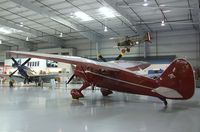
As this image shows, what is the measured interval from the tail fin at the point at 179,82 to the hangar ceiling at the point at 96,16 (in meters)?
9.75

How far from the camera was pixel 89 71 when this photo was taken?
32.5 feet

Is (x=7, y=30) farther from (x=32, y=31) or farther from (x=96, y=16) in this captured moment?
(x=96, y=16)

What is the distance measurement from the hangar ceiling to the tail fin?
32.0ft

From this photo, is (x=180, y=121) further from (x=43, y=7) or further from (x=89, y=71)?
(x=43, y=7)

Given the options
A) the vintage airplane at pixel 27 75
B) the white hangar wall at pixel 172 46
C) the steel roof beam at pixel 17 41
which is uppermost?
the steel roof beam at pixel 17 41

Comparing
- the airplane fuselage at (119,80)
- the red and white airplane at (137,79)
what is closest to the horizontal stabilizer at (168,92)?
the red and white airplane at (137,79)

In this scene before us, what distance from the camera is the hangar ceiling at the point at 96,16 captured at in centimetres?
1702

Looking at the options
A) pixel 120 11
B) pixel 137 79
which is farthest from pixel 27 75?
pixel 137 79

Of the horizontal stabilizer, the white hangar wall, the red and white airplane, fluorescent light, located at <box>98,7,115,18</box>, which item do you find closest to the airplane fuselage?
the red and white airplane

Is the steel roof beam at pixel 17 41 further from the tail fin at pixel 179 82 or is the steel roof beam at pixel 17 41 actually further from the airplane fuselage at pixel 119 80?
the tail fin at pixel 179 82

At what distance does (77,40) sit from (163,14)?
1520 cm

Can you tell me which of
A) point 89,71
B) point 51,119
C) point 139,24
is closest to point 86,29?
point 139,24

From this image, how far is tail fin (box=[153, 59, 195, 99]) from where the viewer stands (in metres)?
6.79

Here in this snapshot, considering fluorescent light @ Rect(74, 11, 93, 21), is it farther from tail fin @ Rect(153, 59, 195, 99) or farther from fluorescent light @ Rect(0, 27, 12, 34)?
tail fin @ Rect(153, 59, 195, 99)
